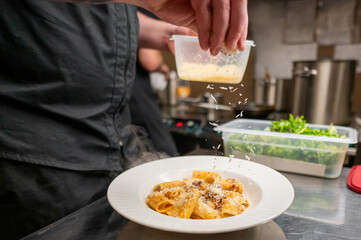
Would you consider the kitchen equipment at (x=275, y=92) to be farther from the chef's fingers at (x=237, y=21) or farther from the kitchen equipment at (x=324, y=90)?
the chef's fingers at (x=237, y=21)

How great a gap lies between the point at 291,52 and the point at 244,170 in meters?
3.53

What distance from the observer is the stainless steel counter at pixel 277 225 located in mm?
568

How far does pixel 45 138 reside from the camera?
33.7 inches

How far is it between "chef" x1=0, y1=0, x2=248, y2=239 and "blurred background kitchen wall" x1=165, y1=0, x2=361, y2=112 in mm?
2199

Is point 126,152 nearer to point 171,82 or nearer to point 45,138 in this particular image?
point 45,138

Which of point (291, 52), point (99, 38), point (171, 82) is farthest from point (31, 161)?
point (291, 52)

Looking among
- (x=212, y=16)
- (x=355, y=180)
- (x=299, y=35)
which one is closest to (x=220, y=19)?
(x=212, y=16)

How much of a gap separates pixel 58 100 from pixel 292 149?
824 millimetres

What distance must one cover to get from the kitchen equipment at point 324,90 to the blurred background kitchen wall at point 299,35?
2.90ft

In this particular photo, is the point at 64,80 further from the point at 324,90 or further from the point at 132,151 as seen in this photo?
the point at 324,90

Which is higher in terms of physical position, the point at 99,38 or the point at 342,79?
the point at 99,38

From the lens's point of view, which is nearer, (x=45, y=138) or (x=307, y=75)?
(x=45, y=138)

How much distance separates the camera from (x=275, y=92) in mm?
2959

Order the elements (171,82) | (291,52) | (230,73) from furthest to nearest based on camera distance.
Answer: (291,52)
(171,82)
(230,73)
